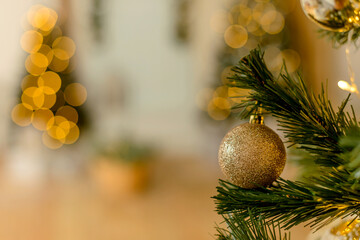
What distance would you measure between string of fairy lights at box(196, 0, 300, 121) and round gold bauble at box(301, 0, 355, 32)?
2.52 metres

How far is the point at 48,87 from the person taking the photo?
294cm

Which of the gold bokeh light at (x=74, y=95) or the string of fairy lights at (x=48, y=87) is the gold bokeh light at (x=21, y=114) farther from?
the gold bokeh light at (x=74, y=95)

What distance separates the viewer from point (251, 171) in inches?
14.1

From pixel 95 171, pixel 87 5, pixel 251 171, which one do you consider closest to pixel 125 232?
pixel 95 171

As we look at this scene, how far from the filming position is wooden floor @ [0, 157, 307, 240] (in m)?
2.06

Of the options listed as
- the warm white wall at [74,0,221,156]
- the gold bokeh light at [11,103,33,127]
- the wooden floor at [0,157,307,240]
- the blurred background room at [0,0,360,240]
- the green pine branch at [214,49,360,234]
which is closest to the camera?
the green pine branch at [214,49,360,234]

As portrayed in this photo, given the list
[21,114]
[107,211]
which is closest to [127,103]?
[21,114]

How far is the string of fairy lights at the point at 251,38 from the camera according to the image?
2926mm

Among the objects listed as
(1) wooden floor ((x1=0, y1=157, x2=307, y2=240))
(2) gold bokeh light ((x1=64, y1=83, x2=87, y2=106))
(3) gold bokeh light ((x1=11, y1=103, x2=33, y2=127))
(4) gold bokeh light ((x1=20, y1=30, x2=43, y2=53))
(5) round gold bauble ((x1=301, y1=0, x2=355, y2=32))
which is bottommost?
(5) round gold bauble ((x1=301, y1=0, x2=355, y2=32))

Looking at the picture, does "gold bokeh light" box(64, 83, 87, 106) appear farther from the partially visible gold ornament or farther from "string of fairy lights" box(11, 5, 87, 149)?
the partially visible gold ornament

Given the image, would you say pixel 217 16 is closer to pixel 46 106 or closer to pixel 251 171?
pixel 46 106

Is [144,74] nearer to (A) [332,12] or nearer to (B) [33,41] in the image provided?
(B) [33,41]

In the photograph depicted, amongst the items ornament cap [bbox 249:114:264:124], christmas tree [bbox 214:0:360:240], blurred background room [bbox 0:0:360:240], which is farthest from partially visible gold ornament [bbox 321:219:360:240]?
blurred background room [bbox 0:0:360:240]

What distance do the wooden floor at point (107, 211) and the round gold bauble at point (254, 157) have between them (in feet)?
5.26
